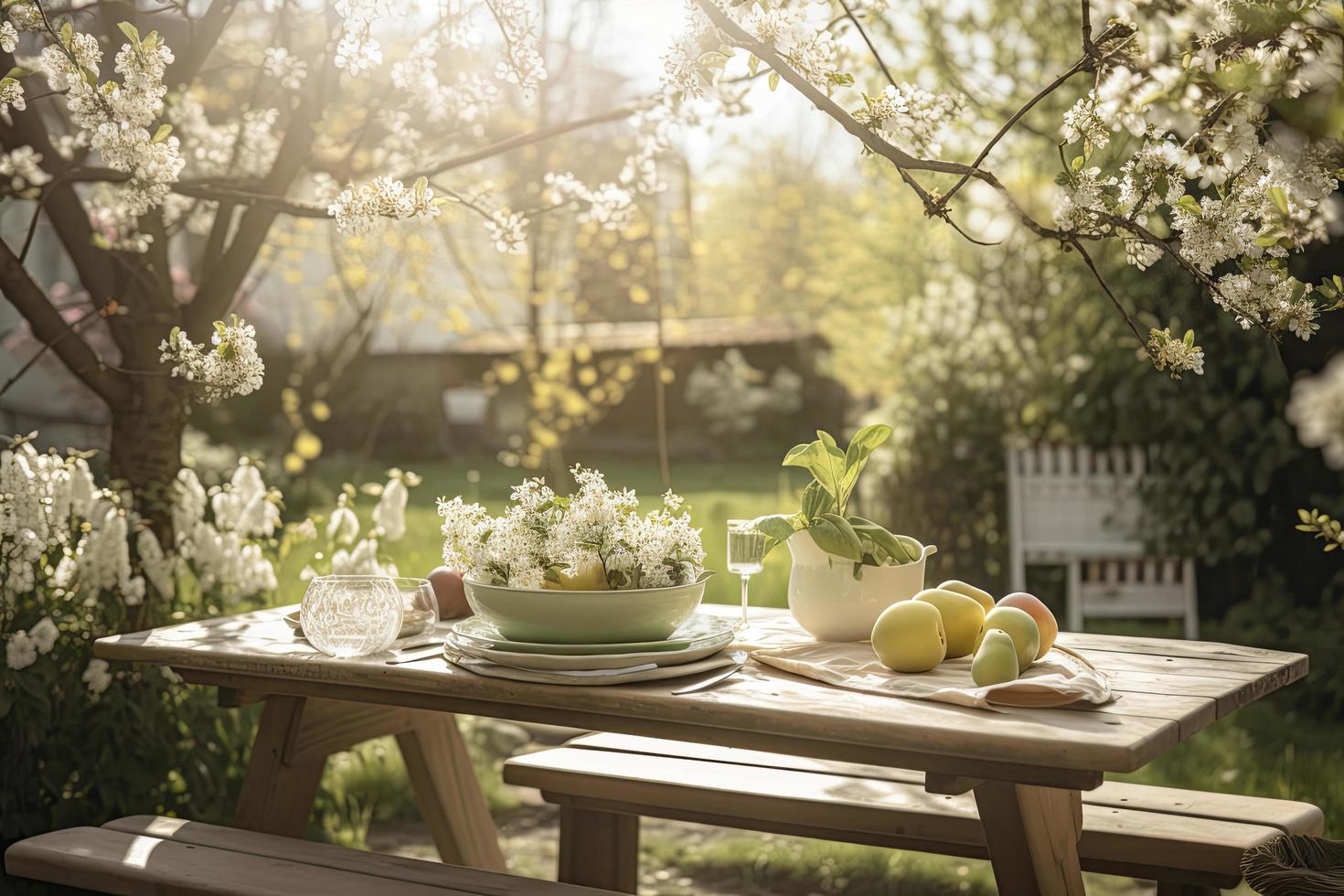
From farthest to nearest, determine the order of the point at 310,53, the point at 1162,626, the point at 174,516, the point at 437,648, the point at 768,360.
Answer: the point at 768,360, the point at 1162,626, the point at 310,53, the point at 174,516, the point at 437,648

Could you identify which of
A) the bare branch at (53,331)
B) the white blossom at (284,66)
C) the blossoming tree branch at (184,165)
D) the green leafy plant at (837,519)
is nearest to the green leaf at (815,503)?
the green leafy plant at (837,519)

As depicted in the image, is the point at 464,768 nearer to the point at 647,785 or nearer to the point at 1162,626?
the point at 647,785

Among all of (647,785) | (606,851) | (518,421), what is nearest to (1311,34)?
(647,785)

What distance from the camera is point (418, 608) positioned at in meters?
2.44

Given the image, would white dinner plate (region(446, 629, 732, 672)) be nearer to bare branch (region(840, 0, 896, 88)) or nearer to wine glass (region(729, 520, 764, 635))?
wine glass (region(729, 520, 764, 635))

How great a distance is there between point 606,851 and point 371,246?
9.72 feet

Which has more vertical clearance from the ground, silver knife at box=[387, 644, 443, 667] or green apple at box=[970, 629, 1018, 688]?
green apple at box=[970, 629, 1018, 688]

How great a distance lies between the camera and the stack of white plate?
199cm

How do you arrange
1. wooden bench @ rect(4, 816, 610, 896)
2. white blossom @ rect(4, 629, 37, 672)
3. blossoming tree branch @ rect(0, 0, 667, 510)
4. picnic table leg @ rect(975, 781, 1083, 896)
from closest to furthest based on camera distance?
picnic table leg @ rect(975, 781, 1083, 896)
wooden bench @ rect(4, 816, 610, 896)
blossoming tree branch @ rect(0, 0, 667, 510)
white blossom @ rect(4, 629, 37, 672)

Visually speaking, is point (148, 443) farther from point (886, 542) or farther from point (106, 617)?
point (886, 542)

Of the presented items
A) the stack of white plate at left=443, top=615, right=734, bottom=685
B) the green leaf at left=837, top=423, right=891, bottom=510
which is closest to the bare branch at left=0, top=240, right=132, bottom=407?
the stack of white plate at left=443, top=615, right=734, bottom=685

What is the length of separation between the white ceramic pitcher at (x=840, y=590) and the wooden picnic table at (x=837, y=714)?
0.21 metres

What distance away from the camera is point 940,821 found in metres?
2.42

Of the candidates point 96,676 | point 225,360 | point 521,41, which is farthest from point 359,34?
point 96,676
